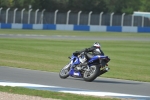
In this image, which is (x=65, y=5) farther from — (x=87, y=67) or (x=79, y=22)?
(x=87, y=67)

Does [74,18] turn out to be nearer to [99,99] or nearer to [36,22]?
[36,22]

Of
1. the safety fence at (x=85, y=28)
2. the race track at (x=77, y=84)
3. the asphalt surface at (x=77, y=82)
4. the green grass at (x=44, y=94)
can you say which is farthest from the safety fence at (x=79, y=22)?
the green grass at (x=44, y=94)

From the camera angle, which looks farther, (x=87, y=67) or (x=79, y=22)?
(x=79, y=22)

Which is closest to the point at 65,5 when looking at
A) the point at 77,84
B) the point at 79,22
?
the point at 79,22

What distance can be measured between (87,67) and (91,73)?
224mm

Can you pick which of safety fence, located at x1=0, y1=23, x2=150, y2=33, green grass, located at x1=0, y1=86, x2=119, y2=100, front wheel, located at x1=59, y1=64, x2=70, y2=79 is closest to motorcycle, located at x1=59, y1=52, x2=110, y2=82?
front wheel, located at x1=59, y1=64, x2=70, y2=79

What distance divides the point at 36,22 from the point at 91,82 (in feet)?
137

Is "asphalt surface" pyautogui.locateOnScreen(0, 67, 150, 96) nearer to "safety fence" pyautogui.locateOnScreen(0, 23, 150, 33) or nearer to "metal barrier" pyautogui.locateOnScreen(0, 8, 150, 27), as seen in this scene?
"safety fence" pyautogui.locateOnScreen(0, 23, 150, 33)

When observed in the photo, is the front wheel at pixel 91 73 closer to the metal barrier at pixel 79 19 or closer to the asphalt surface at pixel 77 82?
the asphalt surface at pixel 77 82

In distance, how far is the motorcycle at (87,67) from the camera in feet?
51.5

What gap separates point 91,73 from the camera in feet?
52.1

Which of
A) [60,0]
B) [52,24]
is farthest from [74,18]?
[60,0]

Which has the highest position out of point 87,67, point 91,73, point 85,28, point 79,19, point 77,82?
point 87,67

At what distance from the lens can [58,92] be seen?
13133 millimetres
